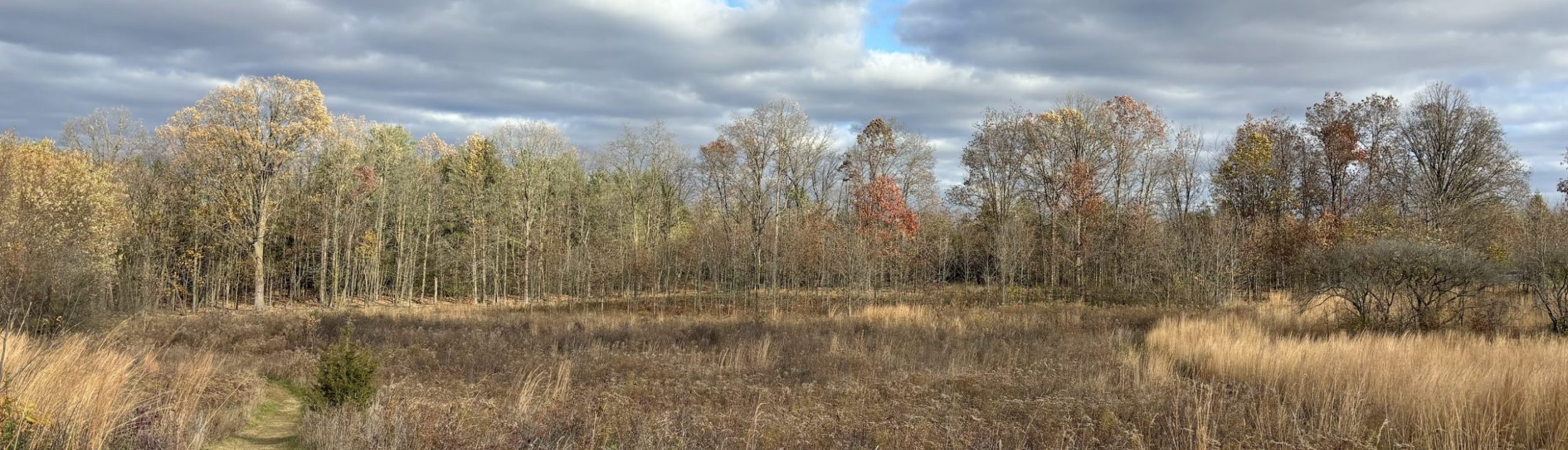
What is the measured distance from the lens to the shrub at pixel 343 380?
7.54 m

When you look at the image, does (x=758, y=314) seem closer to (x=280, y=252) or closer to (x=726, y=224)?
(x=726, y=224)

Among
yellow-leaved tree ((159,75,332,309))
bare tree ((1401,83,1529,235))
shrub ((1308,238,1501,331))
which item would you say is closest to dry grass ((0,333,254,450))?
shrub ((1308,238,1501,331))

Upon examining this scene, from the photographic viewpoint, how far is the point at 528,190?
35.4 metres

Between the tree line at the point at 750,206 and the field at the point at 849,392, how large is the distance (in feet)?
39.9

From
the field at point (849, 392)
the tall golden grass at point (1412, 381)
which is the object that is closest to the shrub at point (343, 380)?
the field at point (849, 392)

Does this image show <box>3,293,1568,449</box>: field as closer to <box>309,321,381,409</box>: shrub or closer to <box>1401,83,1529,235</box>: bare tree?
<box>309,321,381,409</box>: shrub

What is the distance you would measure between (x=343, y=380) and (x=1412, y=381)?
10.6 m

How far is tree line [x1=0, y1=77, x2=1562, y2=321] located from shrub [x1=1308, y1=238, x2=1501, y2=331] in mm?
10016

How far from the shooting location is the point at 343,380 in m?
7.61

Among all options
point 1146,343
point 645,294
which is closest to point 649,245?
point 645,294

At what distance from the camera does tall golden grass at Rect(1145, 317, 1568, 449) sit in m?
6.11

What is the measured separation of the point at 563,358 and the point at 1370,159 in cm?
3722

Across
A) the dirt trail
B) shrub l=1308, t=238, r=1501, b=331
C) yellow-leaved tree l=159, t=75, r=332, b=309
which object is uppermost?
yellow-leaved tree l=159, t=75, r=332, b=309

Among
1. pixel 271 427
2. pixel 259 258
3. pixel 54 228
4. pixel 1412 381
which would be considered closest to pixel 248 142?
pixel 259 258
